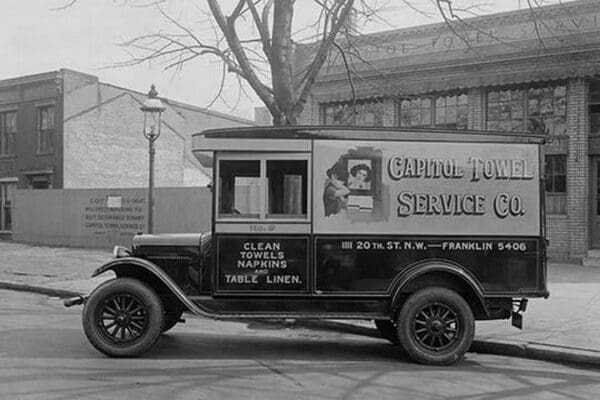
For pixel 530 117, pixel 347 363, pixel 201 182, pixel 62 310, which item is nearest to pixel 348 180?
pixel 347 363

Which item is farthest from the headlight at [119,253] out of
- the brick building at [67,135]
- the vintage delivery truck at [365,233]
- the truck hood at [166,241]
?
the brick building at [67,135]

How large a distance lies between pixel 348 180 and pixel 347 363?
2005 millimetres

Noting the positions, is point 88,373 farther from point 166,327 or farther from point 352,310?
point 352,310

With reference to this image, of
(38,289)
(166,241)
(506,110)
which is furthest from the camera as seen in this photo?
(506,110)

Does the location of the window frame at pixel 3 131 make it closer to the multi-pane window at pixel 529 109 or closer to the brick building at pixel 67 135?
the brick building at pixel 67 135

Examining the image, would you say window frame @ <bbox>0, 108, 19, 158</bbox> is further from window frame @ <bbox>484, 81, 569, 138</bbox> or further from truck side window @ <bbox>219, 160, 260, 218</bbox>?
truck side window @ <bbox>219, 160, 260, 218</bbox>

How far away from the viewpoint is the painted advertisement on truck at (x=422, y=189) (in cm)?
707

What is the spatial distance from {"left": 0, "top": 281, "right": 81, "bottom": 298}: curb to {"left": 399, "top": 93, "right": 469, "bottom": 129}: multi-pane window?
34.6 feet

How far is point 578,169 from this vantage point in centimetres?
1589

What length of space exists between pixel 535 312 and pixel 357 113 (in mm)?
10470

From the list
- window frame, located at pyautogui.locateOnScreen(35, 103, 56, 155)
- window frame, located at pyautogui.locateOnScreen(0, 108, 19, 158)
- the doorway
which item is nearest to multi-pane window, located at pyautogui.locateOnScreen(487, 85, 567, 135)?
the doorway

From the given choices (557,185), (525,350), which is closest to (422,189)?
(525,350)

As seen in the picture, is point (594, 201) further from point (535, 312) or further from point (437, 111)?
point (535, 312)

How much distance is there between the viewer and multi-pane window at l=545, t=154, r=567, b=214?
16.2m
